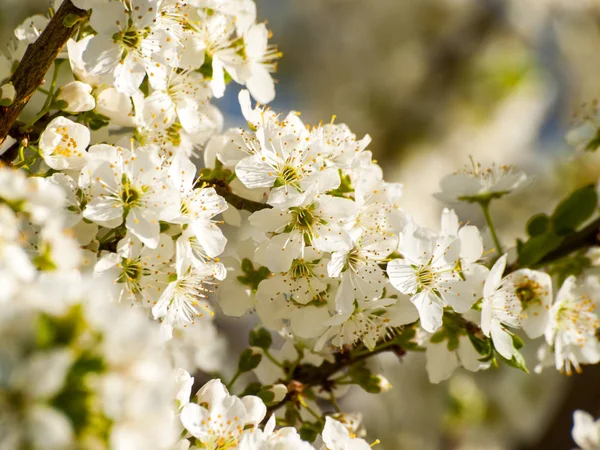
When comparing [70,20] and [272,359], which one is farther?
[272,359]

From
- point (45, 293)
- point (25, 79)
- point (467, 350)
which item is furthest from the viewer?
point (467, 350)

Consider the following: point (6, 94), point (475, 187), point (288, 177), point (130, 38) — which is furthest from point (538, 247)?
A: point (6, 94)

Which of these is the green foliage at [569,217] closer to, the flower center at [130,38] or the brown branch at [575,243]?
the brown branch at [575,243]

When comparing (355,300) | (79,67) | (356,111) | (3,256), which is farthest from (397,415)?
(3,256)

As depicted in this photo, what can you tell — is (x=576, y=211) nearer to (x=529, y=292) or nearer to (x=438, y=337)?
(x=529, y=292)

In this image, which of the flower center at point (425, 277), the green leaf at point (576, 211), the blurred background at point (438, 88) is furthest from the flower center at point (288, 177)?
the blurred background at point (438, 88)

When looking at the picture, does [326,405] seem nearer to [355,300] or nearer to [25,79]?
[355,300]
